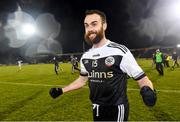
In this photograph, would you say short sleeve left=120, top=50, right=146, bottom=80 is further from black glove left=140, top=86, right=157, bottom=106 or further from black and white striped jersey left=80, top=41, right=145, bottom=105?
black glove left=140, top=86, right=157, bottom=106

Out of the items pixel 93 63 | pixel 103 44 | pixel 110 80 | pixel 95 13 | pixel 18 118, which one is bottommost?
pixel 18 118

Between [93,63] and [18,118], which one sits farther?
[18,118]

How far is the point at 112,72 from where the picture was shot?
322 cm

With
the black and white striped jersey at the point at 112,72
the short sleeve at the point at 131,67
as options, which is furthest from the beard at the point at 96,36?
the short sleeve at the point at 131,67

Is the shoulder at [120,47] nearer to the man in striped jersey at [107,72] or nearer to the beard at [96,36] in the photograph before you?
the man in striped jersey at [107,72]

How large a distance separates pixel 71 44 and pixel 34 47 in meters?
13.7

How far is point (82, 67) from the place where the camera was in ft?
12.3

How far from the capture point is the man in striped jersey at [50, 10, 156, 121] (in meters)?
3.17

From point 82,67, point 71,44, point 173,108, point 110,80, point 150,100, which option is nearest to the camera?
point 150,100

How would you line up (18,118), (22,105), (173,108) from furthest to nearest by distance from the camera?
(22,105)
(173,108)
(18,118)

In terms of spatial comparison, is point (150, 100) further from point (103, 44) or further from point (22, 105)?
point (22, 105)

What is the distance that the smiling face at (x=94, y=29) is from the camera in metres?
3.28

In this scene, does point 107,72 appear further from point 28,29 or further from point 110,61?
point 28,29

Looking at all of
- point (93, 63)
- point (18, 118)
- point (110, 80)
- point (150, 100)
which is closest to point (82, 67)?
point (93, 63)
